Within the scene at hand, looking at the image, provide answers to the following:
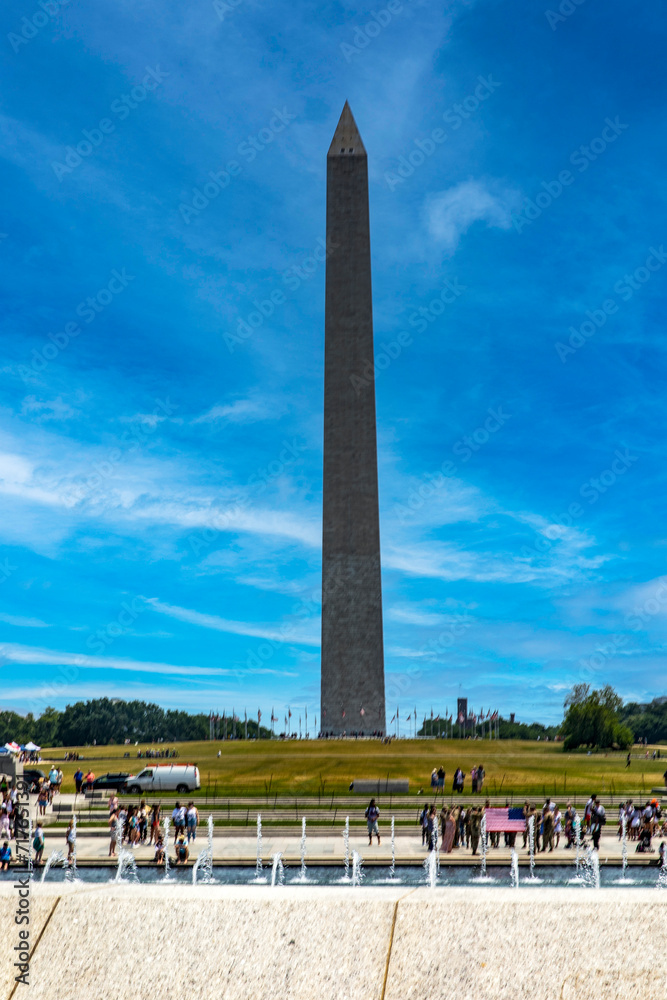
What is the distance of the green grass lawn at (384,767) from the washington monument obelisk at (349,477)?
11048 mm

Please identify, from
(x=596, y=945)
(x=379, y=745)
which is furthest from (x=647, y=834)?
(x=379, y=745)

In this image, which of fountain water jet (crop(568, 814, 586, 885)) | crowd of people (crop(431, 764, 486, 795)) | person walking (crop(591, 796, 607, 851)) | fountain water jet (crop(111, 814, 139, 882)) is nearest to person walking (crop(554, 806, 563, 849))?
fountain water jet (crop(568, 814, 586, 885))

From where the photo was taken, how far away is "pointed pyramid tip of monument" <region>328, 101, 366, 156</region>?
6962 centimetres

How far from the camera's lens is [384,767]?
42.8 metres

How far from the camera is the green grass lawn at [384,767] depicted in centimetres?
3853

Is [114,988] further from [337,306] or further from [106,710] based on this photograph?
[106,710]

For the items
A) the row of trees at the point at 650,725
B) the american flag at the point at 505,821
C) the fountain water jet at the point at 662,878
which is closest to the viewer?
the fountain water jet at the point at 662,878

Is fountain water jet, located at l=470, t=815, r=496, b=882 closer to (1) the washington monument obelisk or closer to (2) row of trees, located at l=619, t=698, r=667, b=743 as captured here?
(1) the washington monument obelisk

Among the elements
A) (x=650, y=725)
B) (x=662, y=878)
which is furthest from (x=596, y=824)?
(x=650, y=725)

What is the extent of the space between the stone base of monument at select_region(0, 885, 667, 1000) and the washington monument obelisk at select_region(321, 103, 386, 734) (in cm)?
6227

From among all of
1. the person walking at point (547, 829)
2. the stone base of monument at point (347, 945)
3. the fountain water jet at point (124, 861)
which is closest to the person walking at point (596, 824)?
the person walking at point (547, 829)

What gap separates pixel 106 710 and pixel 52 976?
122 metres

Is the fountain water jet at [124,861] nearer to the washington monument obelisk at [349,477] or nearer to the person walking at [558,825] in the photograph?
the person walking at [558,825]

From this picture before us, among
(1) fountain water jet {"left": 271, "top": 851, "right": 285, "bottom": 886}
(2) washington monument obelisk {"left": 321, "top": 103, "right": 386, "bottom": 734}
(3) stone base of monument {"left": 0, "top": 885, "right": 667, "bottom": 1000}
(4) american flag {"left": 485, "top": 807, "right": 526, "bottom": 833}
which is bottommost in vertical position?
(1) fountain water jet {"left": 271, "top": 851, "right": 285, "bottom": 886}
